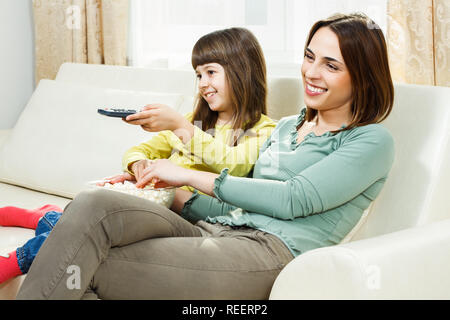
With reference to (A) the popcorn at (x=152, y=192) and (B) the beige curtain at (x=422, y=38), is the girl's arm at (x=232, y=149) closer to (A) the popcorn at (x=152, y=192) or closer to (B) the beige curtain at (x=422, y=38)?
(A) the popcorn at (x=152, y=192)

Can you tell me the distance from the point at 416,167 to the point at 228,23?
4.40 ft

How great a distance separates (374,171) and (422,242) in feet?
0.82

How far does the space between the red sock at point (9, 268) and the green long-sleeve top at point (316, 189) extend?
0.50 metres

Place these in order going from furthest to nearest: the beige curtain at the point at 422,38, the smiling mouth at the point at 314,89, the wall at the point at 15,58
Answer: the wall at the point at 15,58 → the beige curtain at the point at 422,38 → the smiling mouth at the point at 314,89

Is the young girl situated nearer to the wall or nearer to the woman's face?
the woman's face

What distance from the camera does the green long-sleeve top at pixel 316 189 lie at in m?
1.25

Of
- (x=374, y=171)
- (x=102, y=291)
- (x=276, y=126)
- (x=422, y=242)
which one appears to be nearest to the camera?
(x=422, y=242)

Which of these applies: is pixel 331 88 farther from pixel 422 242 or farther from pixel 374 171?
pixel 422 242

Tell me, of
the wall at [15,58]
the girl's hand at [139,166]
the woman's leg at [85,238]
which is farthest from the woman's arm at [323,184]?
the wall at [15,58]

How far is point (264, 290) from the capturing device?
123 cm

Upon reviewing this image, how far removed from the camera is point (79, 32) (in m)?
2.74

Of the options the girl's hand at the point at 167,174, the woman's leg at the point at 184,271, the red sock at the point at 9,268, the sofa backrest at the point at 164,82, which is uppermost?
the sofa backrest at the point at 164,82
